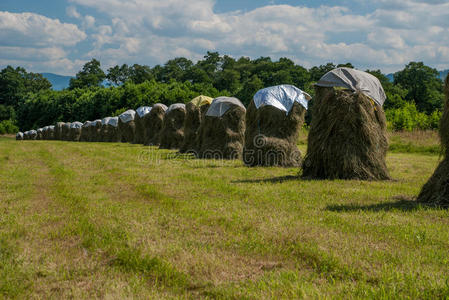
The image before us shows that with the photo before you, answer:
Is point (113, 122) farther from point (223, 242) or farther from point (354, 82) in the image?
point (223, 242)

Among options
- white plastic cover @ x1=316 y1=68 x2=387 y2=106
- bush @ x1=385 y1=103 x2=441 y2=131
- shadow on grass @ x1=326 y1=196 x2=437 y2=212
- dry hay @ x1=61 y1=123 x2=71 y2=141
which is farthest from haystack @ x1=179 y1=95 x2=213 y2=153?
dry hay @ x1=61 y1=123 x2=71 y2=141

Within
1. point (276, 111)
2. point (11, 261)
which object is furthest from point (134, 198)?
point (276, 111)

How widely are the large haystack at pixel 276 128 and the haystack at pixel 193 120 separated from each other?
7527 millimetres

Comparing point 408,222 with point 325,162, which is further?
point 325,162

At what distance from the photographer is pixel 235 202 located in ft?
25.8

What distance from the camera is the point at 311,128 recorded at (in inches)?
447

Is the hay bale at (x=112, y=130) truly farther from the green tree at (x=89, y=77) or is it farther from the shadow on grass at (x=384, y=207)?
the green tree at (x=89, y=77)

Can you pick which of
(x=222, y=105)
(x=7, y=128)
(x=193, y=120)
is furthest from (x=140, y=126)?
(x=7, y=128)

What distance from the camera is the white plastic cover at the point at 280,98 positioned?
570 inches

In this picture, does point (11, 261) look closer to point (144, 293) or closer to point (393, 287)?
point (144, 293)

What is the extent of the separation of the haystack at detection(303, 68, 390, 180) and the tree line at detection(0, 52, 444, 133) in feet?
82.8

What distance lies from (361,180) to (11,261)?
8.34 meters

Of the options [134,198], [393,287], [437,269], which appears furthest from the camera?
[134,198]

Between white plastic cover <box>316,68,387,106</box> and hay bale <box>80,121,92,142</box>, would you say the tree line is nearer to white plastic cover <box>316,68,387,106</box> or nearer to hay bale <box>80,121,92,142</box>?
hay bale <box>80,121,92,142</box>
